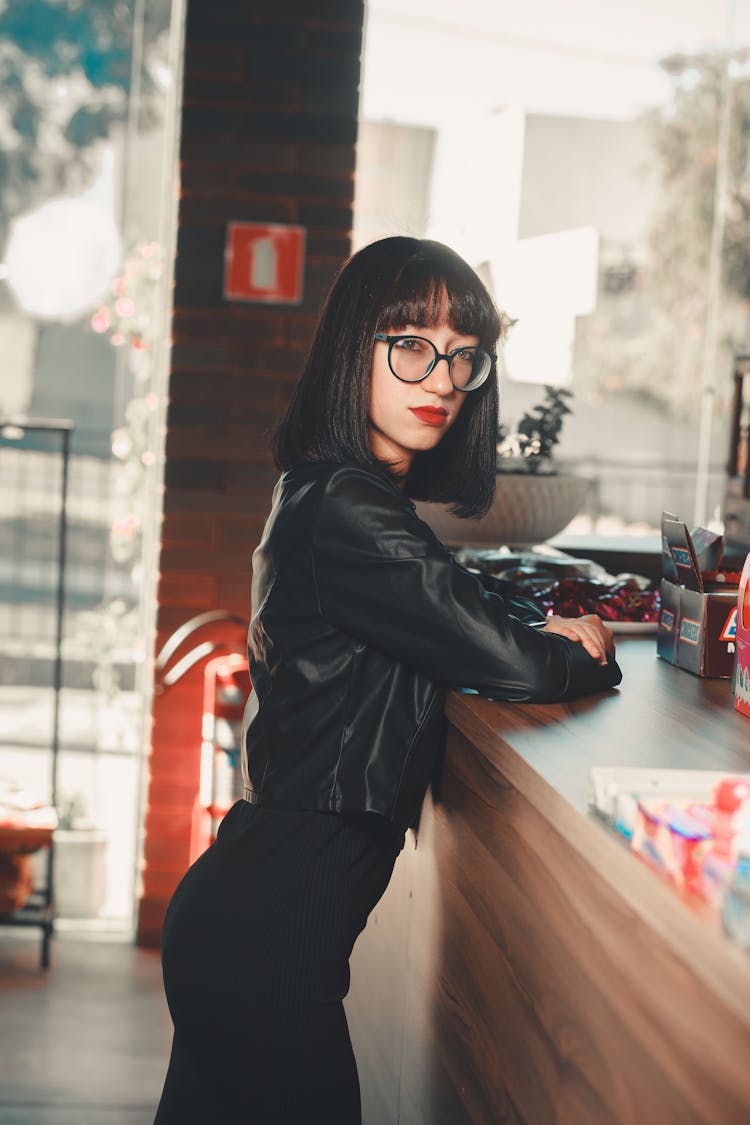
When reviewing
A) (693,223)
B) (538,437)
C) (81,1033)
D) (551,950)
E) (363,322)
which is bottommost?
(81,1033)

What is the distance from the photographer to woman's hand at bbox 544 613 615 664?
5.24ft

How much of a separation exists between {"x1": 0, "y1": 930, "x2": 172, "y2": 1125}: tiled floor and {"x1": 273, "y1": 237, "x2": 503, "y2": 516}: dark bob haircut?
1.78 meters

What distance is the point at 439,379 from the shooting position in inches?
61.8

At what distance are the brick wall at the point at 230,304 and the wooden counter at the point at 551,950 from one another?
1.63 meters

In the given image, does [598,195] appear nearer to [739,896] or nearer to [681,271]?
[681,271]

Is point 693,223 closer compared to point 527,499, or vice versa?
point 527,499

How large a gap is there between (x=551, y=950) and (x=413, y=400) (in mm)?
682

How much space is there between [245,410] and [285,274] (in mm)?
362

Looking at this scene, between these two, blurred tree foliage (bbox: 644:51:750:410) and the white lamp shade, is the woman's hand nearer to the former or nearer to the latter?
the white lamp shade

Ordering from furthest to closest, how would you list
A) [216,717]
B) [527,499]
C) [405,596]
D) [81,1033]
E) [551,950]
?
[216,717] → [81,1033] → [527,499] → [405,596] → [551,950]

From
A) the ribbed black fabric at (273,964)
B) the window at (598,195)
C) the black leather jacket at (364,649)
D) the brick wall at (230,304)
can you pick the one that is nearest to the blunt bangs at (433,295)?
the black leather jacket at (364,649)

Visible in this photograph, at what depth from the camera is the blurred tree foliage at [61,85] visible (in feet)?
11.9

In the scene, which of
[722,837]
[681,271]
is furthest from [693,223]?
[722,837]

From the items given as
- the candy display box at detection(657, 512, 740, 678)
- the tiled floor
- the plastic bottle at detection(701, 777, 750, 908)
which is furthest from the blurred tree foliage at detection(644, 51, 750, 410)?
the plastic bottle at detection(701, 777, 750, 908)
